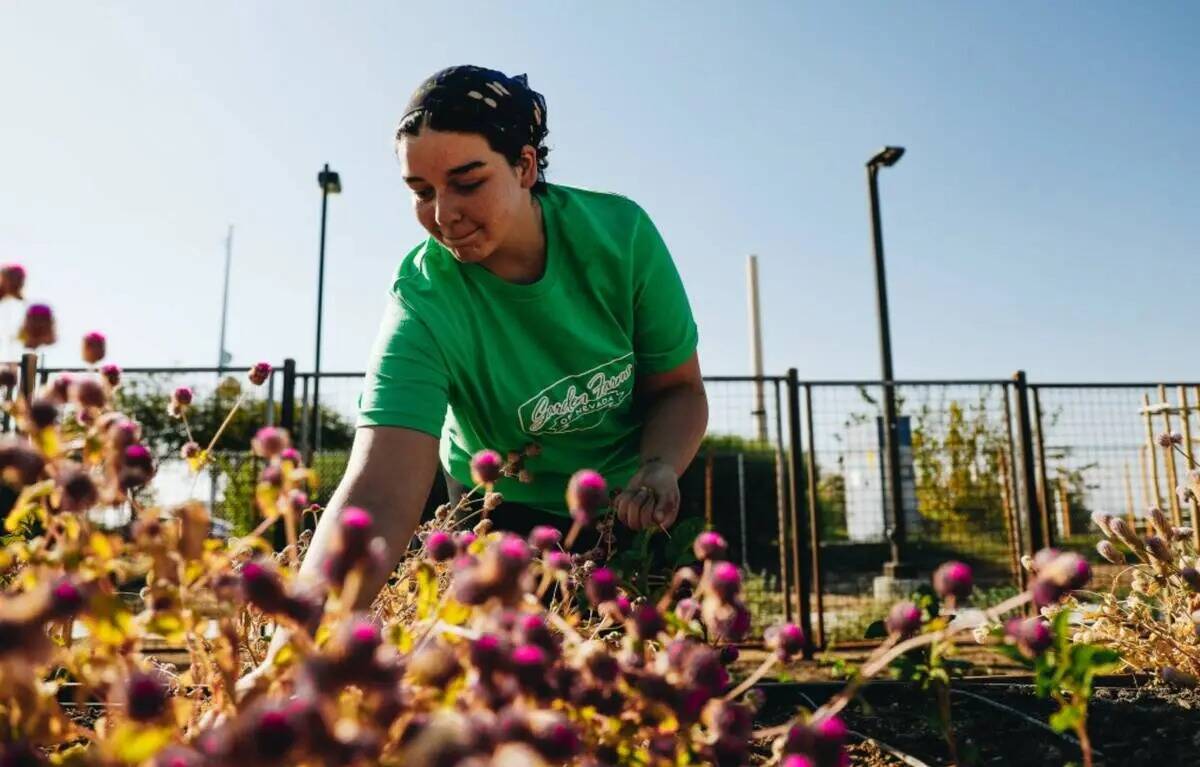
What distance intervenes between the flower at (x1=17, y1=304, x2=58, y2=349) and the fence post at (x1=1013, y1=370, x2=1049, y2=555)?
6352mm

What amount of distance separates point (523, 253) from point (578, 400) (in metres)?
0.38

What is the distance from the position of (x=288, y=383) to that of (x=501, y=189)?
4.41 m

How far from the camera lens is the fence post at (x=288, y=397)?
5613 mm

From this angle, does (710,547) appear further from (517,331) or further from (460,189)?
(517,331)

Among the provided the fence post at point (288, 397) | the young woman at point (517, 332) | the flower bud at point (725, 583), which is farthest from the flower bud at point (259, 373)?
the fence post at point (288, 397)

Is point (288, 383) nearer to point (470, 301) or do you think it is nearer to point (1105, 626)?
point (470, 301)

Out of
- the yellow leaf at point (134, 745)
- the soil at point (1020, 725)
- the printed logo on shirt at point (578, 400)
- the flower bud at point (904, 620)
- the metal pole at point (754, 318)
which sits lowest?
the soil at point (1020, 725)

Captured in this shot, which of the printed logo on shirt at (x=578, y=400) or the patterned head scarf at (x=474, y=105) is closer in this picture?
the patterned head scarf at (x=474, y=105)

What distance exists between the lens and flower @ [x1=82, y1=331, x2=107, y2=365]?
113cm

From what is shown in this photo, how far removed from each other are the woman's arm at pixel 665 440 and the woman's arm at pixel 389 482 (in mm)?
359

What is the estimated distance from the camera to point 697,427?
220 centimetres

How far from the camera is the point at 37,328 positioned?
0.99m

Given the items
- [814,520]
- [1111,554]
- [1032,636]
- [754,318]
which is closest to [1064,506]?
[814,520]

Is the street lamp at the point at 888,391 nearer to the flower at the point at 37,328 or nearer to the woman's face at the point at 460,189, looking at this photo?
the woman's face at the point at 460,189
